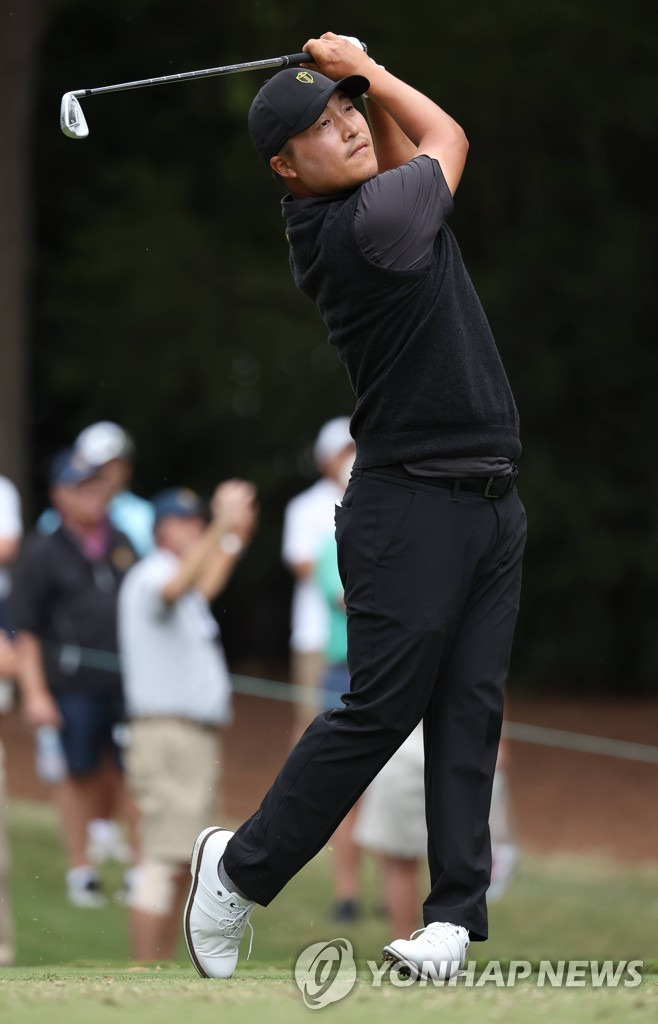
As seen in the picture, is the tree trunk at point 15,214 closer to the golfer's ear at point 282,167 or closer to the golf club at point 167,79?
the golf club at point 167,79

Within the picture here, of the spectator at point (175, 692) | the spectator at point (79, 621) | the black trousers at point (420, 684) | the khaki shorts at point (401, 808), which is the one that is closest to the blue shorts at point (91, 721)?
the spectator at point (79, 621)

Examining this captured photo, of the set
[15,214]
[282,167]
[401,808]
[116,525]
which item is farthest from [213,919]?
[15,214]

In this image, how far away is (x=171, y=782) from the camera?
22.3 feet

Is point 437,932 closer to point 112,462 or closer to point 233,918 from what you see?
point 233,918

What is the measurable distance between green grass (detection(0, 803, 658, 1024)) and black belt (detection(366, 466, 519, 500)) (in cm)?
111

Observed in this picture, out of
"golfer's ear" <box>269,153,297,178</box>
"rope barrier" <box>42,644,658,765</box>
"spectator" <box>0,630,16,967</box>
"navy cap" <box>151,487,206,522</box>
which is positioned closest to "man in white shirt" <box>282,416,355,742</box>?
"rope barrier" <box>42,644,658,765</box>

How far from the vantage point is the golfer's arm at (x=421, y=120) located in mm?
3998

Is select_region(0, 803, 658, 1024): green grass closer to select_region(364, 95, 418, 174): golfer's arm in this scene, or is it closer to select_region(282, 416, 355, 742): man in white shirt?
select_region(282, 416, 355, 742): man in white shirt

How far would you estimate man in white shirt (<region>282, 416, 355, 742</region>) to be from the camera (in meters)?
7.92

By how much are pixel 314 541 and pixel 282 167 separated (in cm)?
451

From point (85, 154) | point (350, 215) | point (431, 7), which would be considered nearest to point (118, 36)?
point (85, 154)

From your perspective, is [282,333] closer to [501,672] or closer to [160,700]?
[160,700]

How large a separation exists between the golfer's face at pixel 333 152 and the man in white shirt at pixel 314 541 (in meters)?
3.74

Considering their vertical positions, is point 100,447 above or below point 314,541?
above
